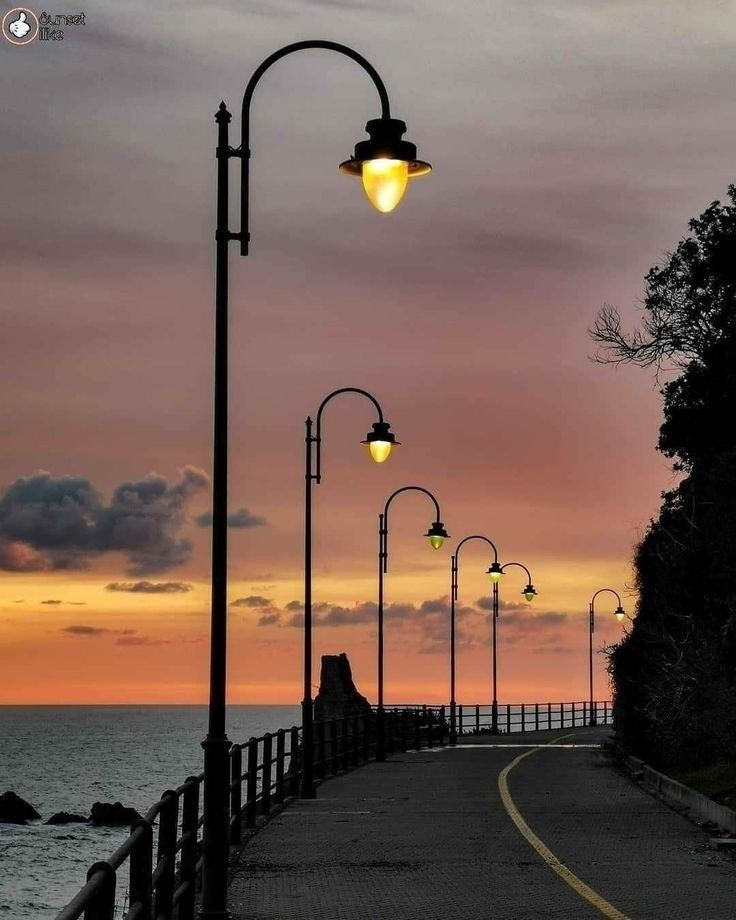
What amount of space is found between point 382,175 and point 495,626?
53.7m

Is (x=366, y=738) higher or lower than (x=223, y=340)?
lower

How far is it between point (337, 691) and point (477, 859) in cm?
4285

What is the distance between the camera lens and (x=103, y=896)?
6.71 m

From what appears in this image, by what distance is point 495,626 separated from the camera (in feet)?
214

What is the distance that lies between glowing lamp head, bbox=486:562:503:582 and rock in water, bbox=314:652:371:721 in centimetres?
694

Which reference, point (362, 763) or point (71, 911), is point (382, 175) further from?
point (362, 763)

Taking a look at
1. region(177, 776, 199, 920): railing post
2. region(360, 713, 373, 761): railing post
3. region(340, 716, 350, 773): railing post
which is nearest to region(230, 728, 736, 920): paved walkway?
region(177, 776, 199, 920): railing post

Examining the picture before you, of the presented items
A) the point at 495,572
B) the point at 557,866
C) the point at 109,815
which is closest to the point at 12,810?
the point at 109,815

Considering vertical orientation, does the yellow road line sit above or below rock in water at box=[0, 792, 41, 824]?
above

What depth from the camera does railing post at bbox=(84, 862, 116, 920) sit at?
6.55m

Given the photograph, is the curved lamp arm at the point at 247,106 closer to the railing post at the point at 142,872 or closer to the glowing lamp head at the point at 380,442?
the railing post at the point at 142,872

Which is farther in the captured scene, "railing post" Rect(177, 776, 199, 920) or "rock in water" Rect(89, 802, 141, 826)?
"rock in water" Rect(89, 802, 141, 826)

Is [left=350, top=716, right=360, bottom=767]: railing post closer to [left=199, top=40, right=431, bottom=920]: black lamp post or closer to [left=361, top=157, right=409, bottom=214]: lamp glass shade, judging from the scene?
[left=199, top=40, right=431, bottom=920]: black lamp post

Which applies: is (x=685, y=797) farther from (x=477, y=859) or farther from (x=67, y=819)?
(x=67, y=819)
